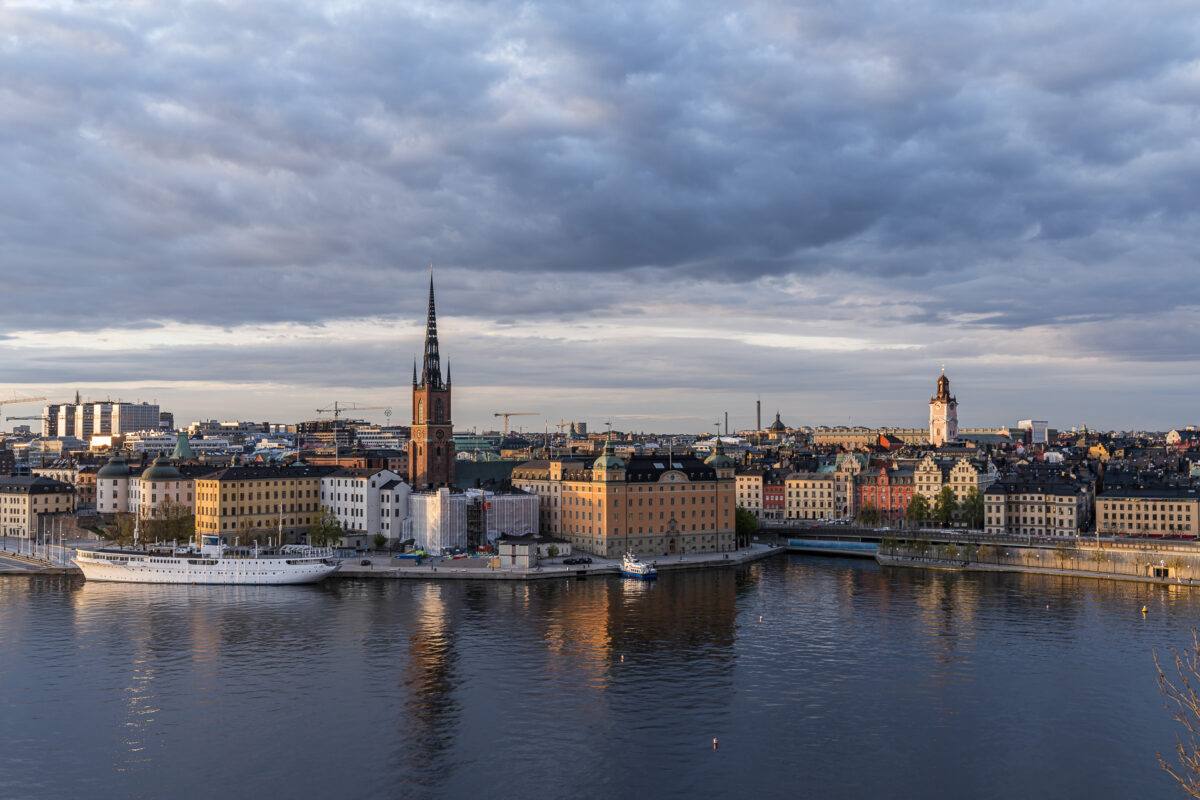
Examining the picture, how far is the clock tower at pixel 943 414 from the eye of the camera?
613ft

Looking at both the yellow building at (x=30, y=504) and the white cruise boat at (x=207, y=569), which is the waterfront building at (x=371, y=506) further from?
the yellow building at (x=30, y=504)

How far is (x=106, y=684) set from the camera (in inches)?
1751

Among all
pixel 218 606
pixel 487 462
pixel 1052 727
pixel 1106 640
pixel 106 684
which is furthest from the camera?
pixel 487 462

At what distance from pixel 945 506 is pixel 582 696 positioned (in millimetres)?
69264

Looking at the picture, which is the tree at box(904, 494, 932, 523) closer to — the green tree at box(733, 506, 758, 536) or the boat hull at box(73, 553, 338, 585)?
the green tree at box(733, 506, 758, 536)

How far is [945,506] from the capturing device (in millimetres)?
104125

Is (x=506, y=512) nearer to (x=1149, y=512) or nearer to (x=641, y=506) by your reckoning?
(x=641, y=506)

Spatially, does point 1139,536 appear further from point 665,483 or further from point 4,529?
point 4,529

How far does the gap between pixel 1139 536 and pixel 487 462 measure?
64048 millimetres

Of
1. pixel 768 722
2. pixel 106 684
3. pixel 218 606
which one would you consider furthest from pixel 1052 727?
pixel 218 606

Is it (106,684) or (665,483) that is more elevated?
(665,483)

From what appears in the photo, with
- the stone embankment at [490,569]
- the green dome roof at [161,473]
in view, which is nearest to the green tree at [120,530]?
the green dome roof at [161,473]

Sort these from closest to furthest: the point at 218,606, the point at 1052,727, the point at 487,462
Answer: the point at 1052,727, the point at 218,606, the point at 487,462

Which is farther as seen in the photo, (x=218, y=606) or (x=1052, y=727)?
(x=218, y=606)
